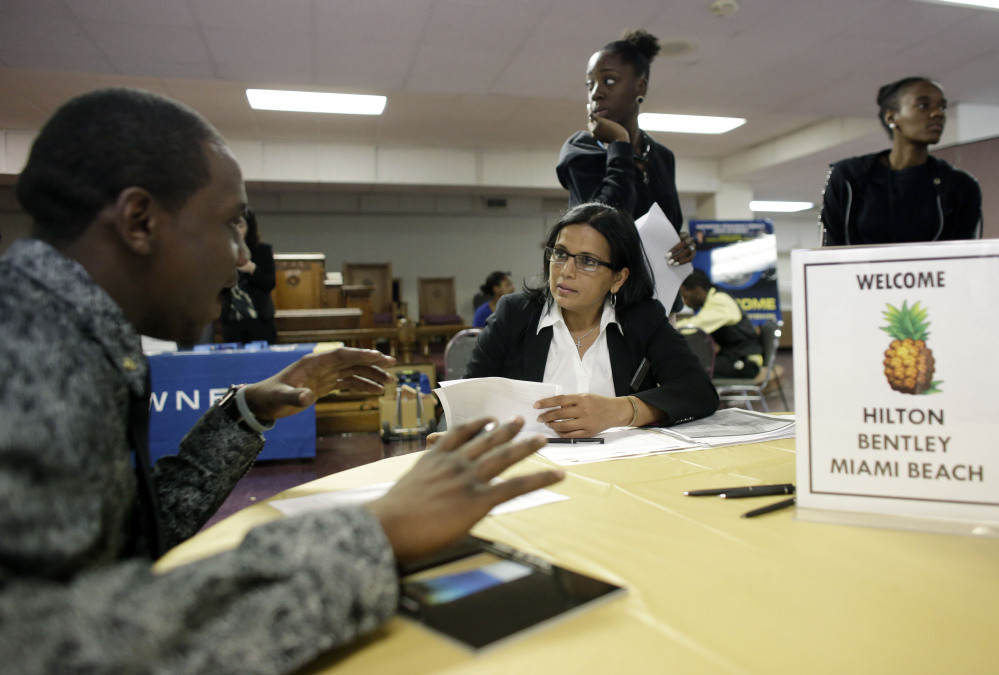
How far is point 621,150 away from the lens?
2.14 m

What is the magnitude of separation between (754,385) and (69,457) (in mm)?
4658

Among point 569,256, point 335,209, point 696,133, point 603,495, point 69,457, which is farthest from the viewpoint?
point 335,209

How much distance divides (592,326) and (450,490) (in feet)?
4.42

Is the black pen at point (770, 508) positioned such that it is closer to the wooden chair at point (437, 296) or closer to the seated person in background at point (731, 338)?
the seated person in background at point (731, 338)

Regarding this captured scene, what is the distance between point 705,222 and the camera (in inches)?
328

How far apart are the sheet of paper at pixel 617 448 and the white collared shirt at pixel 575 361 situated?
1.18ft

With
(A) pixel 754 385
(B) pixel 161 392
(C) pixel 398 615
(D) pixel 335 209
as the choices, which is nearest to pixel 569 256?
(C) pixel 398 615

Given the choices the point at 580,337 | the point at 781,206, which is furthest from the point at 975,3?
the point at 781,206

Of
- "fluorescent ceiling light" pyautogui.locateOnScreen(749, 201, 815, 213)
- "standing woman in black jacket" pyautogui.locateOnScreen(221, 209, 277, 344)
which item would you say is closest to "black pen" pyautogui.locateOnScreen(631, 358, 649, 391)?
"standing woman in black jacket" pyautogui.locateOnScreen(221, 209, 277, 344)

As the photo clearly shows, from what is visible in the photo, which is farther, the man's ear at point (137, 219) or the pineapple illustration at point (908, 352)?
the pineapple illustration at point (908, 352)

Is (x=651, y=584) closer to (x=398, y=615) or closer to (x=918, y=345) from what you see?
(x=398, y=615)

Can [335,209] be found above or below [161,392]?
above

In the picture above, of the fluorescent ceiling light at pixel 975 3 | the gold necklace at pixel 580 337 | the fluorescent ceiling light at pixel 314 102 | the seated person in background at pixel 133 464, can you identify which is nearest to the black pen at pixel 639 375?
the gold necklace at pixel 580 337

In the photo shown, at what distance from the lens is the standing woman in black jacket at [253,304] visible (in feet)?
14.0
